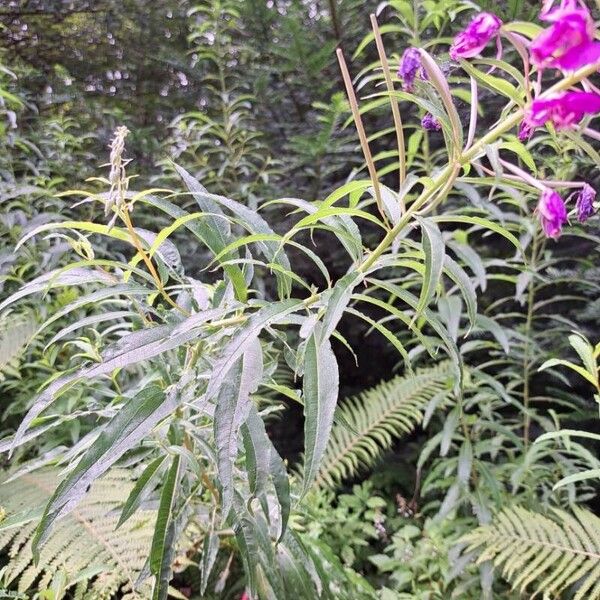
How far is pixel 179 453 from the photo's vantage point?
0.82 metres

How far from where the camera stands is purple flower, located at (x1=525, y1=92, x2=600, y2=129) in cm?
42

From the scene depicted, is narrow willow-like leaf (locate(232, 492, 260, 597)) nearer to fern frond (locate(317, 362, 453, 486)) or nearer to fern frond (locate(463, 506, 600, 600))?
fern frond (locate(463, 506, 600, 600))

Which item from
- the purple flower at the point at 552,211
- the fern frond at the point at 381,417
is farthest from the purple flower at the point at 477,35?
the fern frond at the point at 381,417

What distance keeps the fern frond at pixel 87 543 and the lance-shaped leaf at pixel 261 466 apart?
449mm

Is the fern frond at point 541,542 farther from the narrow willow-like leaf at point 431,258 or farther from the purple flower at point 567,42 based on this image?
the purple flower at point 567,42

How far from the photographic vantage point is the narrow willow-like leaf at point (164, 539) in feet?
2.43

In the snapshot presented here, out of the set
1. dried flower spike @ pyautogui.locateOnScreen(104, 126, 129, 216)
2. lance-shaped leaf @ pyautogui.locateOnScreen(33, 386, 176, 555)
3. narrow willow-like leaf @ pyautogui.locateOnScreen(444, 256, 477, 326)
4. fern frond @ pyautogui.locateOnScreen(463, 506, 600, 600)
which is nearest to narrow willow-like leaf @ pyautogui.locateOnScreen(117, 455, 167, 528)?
lance-shaped leaf @ pyautogui.locateOnScreen(33, 386, 176, 555)

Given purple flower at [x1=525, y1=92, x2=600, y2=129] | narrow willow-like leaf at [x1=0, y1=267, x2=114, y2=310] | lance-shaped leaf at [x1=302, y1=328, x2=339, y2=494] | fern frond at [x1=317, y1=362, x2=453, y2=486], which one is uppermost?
purple flower at [x1=525, y1=92, x2=600, y2=129]

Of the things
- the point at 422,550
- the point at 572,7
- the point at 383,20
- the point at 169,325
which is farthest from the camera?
the point at 383,20

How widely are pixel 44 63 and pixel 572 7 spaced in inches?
105

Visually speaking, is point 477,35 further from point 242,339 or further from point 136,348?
point 136,348

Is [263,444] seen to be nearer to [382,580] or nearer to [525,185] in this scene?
[525,185]

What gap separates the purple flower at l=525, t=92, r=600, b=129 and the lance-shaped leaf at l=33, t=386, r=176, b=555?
0.52 metres

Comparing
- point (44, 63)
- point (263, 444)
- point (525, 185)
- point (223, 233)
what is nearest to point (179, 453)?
point (263, 444)
